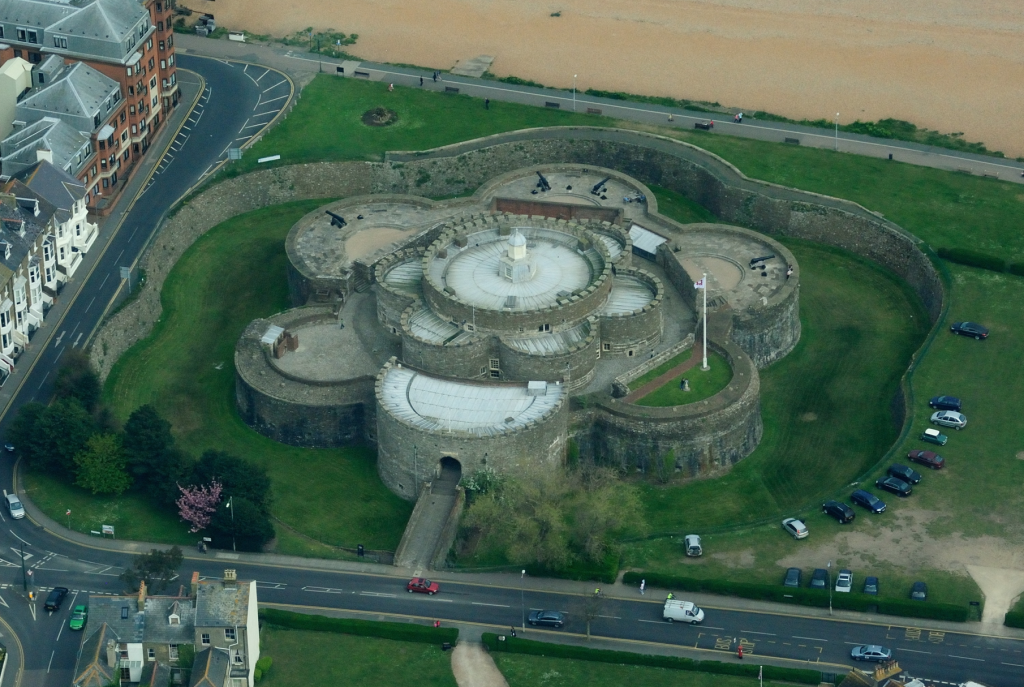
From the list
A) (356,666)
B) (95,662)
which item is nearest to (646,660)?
(356,666)

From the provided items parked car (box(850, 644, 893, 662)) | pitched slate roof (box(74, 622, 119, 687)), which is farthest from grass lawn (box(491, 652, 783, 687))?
pitched slate roof (box(74, 622, 119, 687))

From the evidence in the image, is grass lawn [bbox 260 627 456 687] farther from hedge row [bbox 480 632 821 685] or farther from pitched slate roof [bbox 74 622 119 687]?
pitched slate roof [bbox 74 622 119 687]

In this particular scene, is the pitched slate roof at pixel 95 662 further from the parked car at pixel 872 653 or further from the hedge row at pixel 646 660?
the parked car at pixel 872 653

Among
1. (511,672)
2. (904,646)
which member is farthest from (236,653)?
(904,646)

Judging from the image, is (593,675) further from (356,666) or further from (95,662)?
(95,662)

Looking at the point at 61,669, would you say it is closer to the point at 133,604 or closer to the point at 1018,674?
the point at 133,604

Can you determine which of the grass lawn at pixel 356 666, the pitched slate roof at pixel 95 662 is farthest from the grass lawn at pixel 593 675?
the pitched slate roof at pixel 95 662
